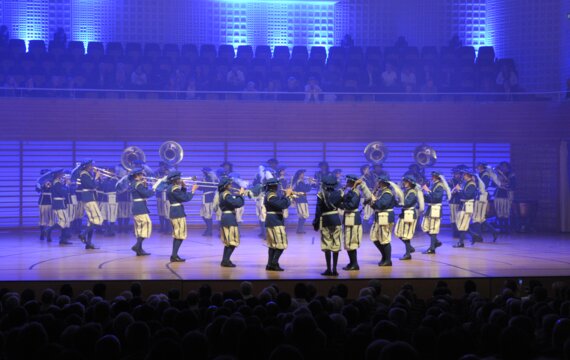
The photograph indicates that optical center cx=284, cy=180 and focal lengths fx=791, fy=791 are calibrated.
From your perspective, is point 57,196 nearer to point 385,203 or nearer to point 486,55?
point 385,203

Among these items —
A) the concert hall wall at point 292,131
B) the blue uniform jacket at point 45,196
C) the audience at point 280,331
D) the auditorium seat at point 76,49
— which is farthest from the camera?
the auditorium seat at point 76,49

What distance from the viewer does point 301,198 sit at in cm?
2059

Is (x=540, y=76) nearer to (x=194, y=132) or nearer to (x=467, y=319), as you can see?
(x=194, y=132)

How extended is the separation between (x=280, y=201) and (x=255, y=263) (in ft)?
5.29

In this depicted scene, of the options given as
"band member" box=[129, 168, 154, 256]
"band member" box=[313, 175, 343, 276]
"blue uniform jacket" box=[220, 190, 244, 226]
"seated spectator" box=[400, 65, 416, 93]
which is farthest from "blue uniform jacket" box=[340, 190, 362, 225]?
"seated spectator" box=[400, 65, 416, 93]

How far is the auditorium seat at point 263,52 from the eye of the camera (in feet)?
76.8

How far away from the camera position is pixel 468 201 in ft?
57.8

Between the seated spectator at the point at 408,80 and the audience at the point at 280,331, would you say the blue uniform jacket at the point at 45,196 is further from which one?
the seated spectator at the point at 408,80

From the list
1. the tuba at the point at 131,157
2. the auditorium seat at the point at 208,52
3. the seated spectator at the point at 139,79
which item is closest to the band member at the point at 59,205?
the tuba at the point at 131,157

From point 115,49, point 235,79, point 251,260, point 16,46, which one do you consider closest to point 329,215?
point 251,260

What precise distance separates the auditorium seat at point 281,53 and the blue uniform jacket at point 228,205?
385 inches

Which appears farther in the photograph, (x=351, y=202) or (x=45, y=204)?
(x=45, y=204)

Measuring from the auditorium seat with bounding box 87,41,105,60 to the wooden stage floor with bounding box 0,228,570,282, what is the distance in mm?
5578

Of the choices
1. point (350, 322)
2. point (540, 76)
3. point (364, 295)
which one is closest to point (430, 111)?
point (540, 76)
